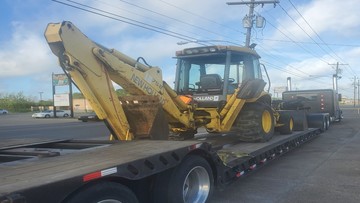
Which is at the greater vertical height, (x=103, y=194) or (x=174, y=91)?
(x=174, y=91)

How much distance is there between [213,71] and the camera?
993cm

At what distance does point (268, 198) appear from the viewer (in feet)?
21.1

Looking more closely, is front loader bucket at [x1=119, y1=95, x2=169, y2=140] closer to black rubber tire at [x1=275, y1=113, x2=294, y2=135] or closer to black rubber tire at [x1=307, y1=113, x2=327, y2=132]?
black rubber tire at [x1=275, y1=113, x2=294, y2=135]

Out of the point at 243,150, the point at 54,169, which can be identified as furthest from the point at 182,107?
the point at 54,169

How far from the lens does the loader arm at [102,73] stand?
5590 millimetres

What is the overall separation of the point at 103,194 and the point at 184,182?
5.50ft

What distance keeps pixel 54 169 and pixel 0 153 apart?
1.84m

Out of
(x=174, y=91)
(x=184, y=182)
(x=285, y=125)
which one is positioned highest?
(x=174, y=91)

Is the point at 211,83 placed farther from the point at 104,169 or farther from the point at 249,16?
the point at 249,16

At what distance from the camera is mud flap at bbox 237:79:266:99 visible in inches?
362

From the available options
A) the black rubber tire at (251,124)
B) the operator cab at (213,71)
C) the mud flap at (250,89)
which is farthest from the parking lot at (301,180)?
the operator cab at (213,71)

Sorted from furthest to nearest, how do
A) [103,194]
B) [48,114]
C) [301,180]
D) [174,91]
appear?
[48,114] → [174,91] → [301,180] → [103,194]

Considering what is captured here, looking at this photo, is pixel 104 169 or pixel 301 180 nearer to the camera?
pixel 104 169

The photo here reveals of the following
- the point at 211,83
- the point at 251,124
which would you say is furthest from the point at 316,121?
the point at 211,83
